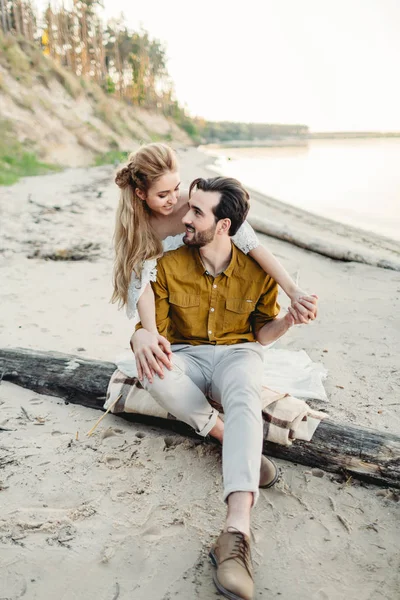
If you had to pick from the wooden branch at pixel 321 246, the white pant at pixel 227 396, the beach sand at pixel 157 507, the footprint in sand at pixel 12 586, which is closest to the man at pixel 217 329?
the white pant at pixel 227 396

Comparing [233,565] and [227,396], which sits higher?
[227,396]

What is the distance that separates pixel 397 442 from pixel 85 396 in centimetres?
198

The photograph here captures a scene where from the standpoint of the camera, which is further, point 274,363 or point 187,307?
point 274,363

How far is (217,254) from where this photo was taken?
3.21 m

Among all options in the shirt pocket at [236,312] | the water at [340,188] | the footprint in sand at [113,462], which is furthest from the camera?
the water at [340,188]

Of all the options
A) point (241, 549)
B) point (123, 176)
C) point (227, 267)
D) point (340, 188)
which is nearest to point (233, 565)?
point (241, 549)

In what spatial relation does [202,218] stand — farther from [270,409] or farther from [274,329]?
[270,409]

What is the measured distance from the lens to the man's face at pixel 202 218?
3.04 metres

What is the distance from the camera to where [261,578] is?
2.29 meters

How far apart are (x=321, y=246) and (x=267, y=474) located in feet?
20.8

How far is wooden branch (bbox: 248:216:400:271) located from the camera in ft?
26.3

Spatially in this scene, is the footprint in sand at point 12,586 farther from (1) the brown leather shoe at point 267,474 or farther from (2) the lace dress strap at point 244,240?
(2) the lace dress strap at point 244,240

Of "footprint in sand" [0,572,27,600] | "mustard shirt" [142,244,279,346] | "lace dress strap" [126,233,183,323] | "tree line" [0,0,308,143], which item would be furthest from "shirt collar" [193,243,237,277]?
"tree line" [0,0,308,143]

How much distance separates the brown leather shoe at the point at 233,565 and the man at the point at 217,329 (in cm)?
18
